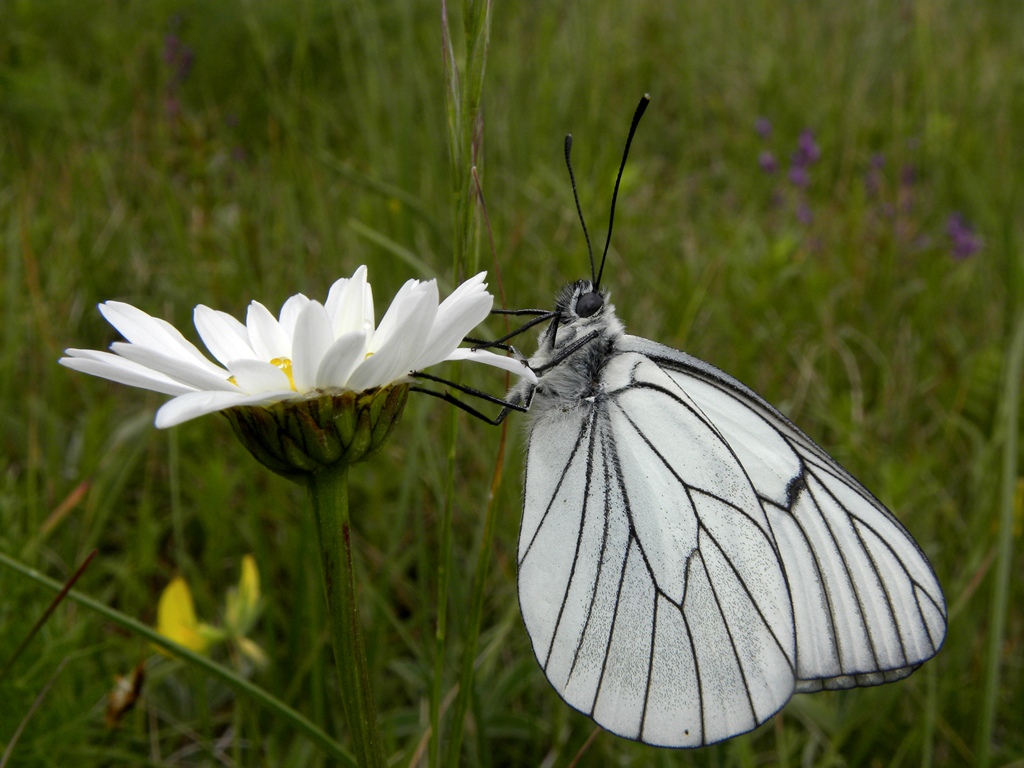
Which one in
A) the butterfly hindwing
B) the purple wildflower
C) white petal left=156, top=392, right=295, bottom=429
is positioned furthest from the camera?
the purple wildflower

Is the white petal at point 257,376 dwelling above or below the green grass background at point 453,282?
below

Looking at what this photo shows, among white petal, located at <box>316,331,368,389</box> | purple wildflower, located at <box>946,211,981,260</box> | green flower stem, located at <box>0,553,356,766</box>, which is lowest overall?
green flower stem, located at <box>0,553,356,766</box>

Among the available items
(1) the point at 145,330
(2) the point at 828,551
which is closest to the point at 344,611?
(1) the point at 145,330

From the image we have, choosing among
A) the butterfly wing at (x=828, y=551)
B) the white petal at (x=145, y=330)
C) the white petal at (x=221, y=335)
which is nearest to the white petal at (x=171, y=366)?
the white petal at (x=145, y=330)

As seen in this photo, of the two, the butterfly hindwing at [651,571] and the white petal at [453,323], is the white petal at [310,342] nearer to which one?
the white petal at [453,323]

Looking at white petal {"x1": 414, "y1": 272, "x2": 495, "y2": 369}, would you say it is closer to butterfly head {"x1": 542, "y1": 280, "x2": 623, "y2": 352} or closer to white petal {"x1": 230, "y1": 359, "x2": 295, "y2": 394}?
white petal {"x1": 230, "y1": 359, "x2": 295, "y2": 394}

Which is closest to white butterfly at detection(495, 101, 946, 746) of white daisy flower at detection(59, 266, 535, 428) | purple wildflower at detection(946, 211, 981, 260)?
white daisy flower at detection(59, 266, 535, 428)
